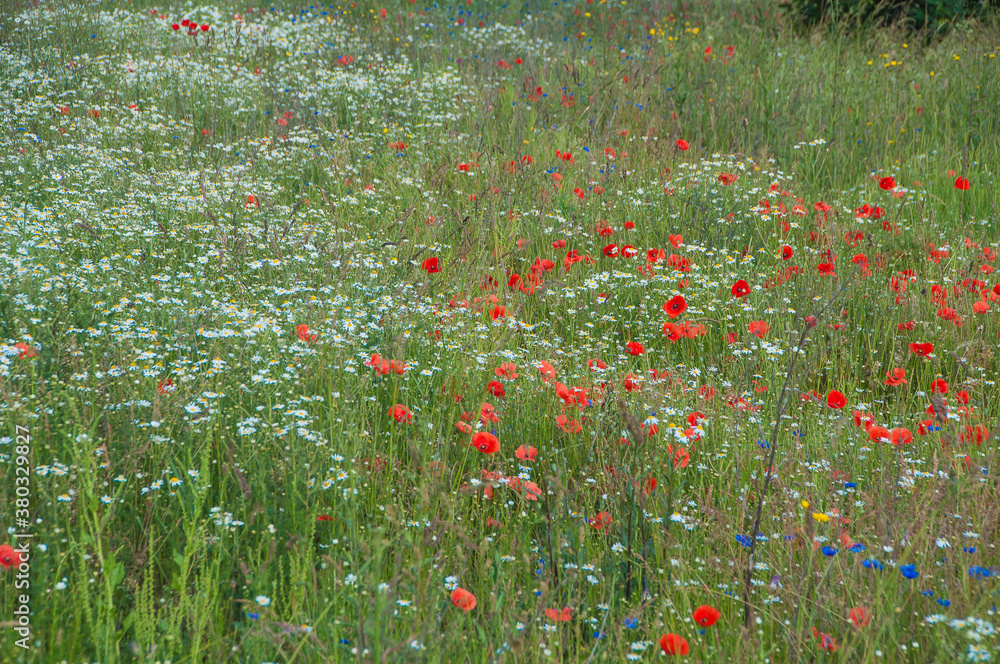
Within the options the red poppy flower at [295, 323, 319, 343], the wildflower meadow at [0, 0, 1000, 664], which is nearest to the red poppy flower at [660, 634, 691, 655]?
the wildflower meadow at [0, 0, 1000, 664]

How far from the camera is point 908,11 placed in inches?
332

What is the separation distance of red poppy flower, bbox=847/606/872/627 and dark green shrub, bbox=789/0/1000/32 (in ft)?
26.3

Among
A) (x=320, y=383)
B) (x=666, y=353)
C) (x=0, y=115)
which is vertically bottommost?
(x=666, y=353)

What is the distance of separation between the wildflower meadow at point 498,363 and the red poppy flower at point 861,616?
0.06ft

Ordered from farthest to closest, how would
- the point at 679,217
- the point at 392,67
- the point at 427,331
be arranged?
the point at 392,67, the point at 679,217, the point at 427,331

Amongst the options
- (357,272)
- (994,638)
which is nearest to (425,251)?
(357,272)

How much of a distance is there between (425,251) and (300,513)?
2.16m

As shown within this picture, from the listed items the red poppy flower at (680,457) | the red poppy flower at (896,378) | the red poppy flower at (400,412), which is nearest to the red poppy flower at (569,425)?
the red poppy flower at (680,457)

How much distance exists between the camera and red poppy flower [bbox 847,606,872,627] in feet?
4.70

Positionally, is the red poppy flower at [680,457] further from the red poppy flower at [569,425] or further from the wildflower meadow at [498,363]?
the red poppy flower at [569,425]

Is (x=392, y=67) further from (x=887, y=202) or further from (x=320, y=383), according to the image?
(x=320, y=383)

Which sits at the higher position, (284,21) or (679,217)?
(284,21)

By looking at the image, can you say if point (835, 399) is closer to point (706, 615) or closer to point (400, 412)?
point (706, 615)

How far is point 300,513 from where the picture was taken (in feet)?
5.88
